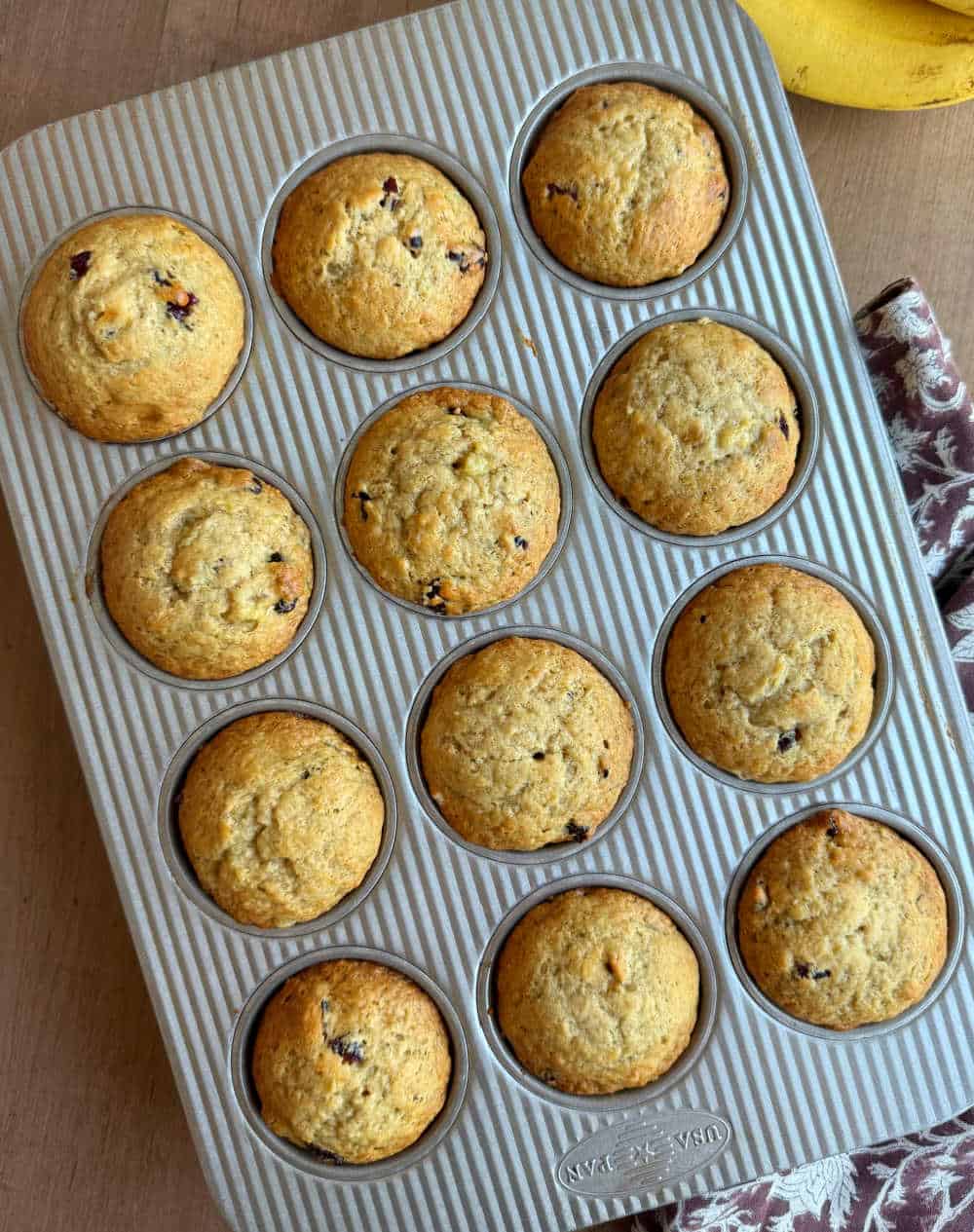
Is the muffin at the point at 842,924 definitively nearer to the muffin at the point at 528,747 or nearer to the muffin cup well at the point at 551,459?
the muffin at the point at 528,747

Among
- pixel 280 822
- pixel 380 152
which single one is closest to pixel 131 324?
pixel 380 152

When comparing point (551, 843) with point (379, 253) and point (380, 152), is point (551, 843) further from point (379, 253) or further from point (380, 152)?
point (380, 152)

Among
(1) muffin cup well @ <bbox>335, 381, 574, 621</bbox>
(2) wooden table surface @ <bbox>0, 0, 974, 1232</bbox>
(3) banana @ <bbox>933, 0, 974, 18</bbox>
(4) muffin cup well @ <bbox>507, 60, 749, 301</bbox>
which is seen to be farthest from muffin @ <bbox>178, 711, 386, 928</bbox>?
(3) banana @ <bbox>933, 0, 974, 18</bbox>

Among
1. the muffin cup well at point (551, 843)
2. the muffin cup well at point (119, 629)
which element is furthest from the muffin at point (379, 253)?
the muffin cup well at point (551, 843)

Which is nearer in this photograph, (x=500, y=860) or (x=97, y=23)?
(x=500, y=860)

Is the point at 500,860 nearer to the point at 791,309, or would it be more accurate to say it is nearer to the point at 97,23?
the point at 791,309

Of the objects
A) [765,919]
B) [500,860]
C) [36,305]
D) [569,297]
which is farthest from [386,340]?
[765,919]
